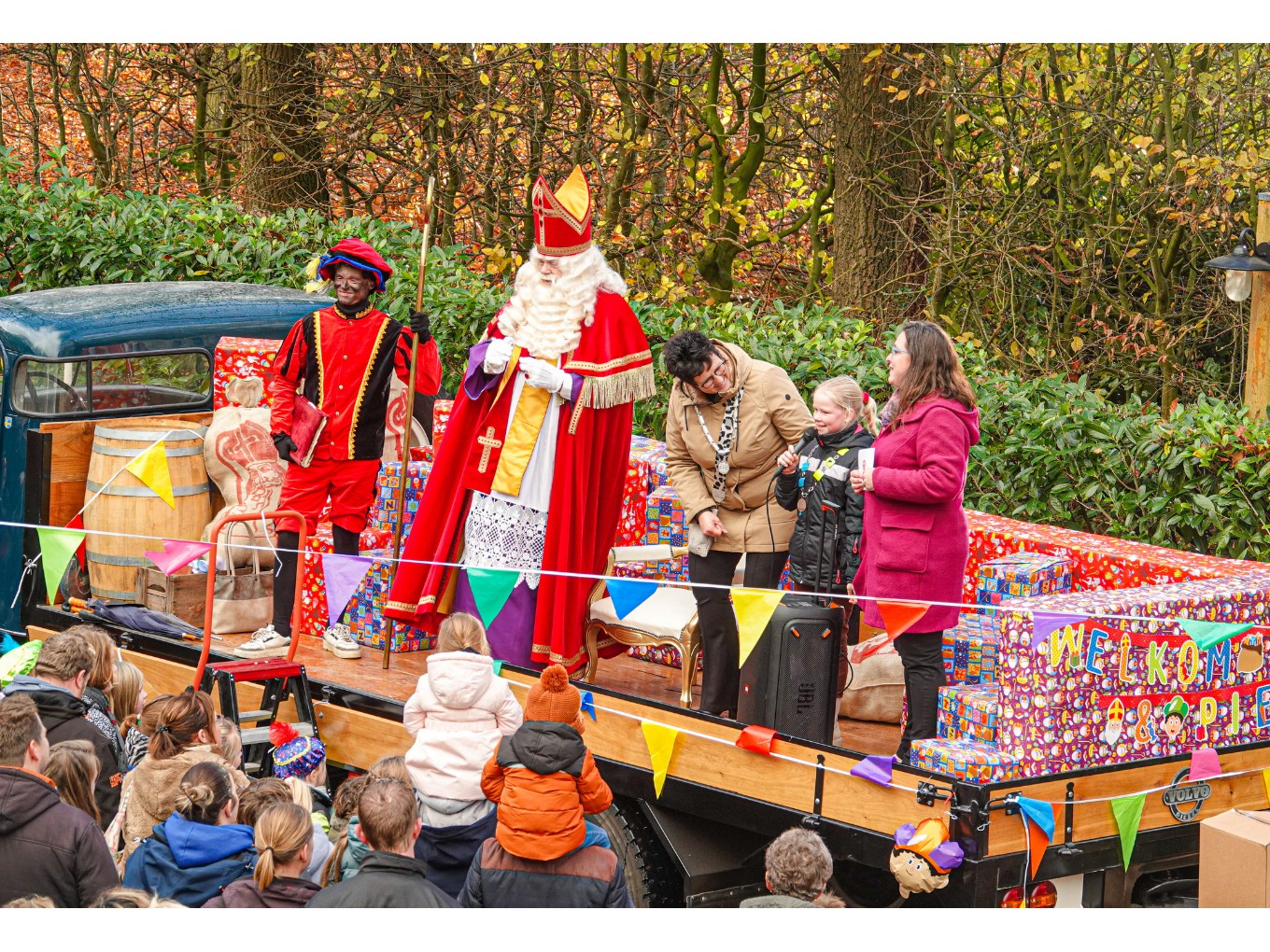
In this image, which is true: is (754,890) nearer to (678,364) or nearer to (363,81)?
(678,364)

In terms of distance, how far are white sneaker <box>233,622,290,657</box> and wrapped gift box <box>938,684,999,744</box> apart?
289 cm

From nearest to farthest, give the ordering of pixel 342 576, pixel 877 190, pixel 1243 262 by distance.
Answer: pixel 342 576 < pixel 1243 262 < pixel 877 190

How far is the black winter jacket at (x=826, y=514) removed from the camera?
5.90 meters

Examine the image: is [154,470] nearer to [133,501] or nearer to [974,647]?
[133,501]

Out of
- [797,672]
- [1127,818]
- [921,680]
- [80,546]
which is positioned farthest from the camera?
[80,546]

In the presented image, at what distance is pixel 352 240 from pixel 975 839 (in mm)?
3659

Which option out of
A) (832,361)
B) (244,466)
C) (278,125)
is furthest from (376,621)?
(278,125)

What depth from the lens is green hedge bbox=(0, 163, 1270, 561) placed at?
7613 mm

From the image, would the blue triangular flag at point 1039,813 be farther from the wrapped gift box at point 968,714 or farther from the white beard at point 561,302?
the white beard at point 561,302

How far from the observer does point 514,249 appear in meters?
15.1

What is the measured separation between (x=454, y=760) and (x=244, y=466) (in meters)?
2.74

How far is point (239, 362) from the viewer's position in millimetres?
7852

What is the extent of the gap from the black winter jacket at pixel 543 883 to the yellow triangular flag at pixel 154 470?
3.18 metres

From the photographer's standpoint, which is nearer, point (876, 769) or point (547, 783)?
point (547, 783)
